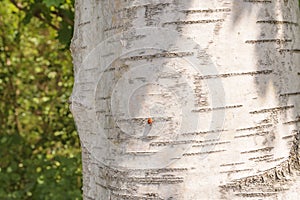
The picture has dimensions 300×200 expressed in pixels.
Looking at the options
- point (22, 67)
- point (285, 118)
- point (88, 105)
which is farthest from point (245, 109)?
point (22, 67)

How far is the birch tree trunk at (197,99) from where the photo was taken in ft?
3.96

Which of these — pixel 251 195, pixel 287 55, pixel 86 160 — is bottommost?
pixel 251 195

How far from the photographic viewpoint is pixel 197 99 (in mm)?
1211

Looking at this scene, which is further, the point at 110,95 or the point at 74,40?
the point at 74,40

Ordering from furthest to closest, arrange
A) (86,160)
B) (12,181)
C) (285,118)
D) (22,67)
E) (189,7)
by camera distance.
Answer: (22,67), (12,181), (86,160), (285,118), (189,7)

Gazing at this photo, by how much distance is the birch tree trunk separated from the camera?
121 cm

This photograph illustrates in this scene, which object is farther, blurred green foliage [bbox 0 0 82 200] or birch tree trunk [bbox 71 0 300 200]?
blurred green foliage [bbox 0 0 82 200]

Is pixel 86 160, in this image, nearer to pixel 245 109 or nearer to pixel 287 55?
pixel 245 109

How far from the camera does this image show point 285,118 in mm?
1310

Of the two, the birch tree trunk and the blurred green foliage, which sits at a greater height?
the blurred green foliage

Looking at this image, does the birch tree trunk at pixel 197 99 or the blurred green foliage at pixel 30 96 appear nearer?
the birch tree trunk at pixel 197 99

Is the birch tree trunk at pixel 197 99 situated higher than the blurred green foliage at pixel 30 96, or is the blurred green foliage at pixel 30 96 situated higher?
the blurred green foliage at pixel 30 96

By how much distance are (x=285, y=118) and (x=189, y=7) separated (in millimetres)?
379

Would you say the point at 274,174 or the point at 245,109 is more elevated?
the point at 245,109
